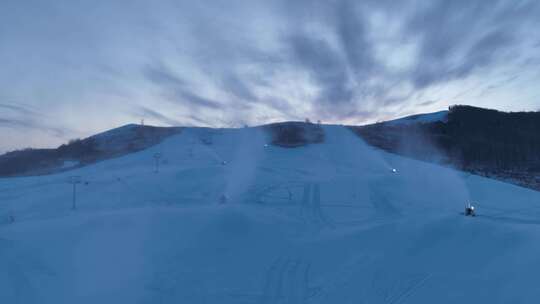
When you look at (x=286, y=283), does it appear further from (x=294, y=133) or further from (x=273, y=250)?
(x=294, y=133)

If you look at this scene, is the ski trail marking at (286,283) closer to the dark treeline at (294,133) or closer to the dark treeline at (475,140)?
the dark treeline at (475,140)

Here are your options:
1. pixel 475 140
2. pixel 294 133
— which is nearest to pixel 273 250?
pixel 294 133

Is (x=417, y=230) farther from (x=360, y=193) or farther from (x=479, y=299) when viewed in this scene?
(x=360, y=193)

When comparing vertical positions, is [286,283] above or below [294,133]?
below

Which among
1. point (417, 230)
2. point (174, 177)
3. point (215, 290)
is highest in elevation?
point (174, 177)

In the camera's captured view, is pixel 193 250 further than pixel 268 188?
No

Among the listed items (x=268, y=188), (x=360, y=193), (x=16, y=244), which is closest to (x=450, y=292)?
(x=16, y=244)
